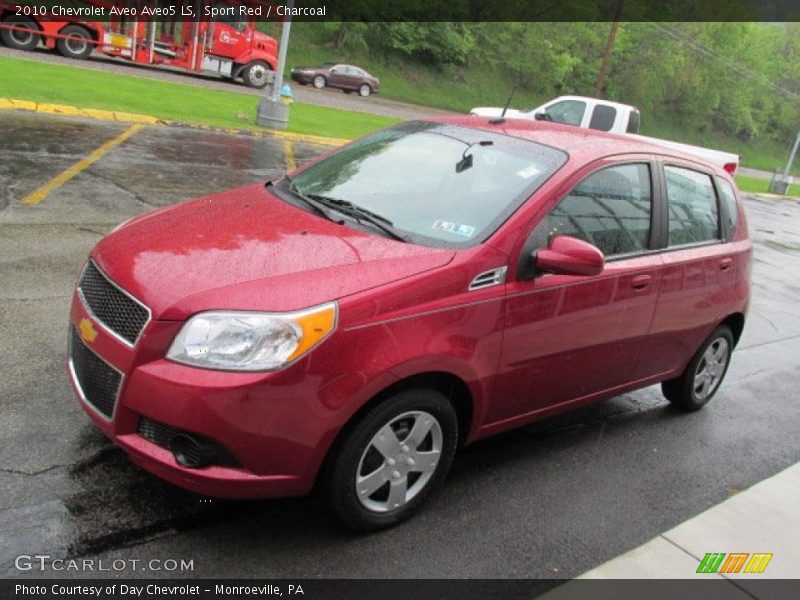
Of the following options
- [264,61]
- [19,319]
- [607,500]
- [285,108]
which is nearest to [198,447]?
[607,500]

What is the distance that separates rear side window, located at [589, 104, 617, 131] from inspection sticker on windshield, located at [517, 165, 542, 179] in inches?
575

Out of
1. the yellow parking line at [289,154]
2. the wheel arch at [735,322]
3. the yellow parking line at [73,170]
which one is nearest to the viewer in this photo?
the wheel arch at [735,322]

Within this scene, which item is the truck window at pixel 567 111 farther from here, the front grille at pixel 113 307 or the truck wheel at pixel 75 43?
the front grille at pixel 113 307

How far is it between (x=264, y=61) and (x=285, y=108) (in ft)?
40.1

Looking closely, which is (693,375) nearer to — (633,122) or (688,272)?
(688,272)

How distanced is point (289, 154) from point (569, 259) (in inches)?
419

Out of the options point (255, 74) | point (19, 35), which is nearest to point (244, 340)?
point (19, 35)

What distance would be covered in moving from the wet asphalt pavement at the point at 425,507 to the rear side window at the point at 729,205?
1328 millimetres

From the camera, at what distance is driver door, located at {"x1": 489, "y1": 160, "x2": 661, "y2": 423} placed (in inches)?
138

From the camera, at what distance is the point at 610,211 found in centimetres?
402

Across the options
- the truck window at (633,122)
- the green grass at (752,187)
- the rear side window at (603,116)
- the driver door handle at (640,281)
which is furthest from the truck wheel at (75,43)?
the green grass at (752,187)

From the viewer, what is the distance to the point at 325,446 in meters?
2.89

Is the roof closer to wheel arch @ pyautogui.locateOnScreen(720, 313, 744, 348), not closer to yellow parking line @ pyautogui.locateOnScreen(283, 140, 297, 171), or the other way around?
wheel arch @ pyautogui.locateOnScreen(720, 313, 744, 348)

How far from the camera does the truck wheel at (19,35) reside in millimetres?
21234
